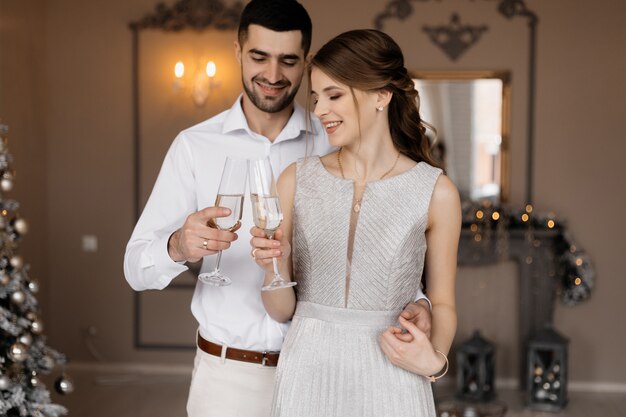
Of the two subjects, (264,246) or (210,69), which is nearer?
(264,246)

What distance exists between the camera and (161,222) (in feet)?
6.51

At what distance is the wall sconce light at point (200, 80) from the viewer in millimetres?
5270

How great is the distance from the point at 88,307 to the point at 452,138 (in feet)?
9.13

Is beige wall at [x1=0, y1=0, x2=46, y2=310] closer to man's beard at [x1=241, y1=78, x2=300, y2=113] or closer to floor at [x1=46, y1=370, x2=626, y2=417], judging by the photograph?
floor at [x1=46, y1=370, x2=626, y2=417]

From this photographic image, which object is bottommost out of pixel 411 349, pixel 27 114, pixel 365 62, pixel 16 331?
pixel 16 331

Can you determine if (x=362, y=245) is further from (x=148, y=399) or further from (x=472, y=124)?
(x=472, y=124)

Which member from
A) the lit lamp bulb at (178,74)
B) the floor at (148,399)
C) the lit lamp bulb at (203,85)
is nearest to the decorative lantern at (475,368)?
the floor at (148,399)

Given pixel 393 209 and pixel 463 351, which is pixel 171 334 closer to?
pixel 463 351

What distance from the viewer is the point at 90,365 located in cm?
553

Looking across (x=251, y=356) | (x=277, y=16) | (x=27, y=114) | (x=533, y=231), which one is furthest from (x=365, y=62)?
(x=27, y=114)

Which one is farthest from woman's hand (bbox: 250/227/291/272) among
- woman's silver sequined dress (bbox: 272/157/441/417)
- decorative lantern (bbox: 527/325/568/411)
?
decorative lantern (bbox: 527/325/568/411)

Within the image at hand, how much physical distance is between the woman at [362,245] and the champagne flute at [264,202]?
0.14m

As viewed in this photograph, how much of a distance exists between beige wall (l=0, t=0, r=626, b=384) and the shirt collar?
3.25 m

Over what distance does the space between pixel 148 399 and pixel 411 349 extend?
3.58 metres
